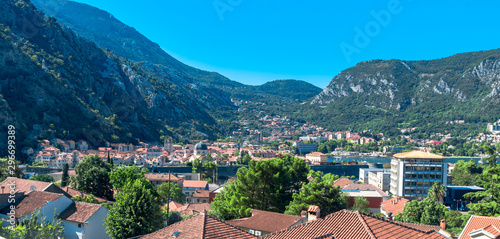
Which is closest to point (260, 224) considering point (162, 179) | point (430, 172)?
point (430, 172)

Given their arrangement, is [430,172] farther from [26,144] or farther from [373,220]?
[26,144]

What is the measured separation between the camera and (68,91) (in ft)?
308

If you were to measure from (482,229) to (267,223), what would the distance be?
723 cm

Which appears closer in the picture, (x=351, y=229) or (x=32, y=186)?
(x=351, y=229)

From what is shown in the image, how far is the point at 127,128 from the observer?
357ft

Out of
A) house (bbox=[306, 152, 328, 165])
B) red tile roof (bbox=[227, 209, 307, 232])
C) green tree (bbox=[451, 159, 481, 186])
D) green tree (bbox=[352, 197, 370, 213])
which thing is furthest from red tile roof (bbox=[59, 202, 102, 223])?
house (bbox=[306, 152, 328, 165])

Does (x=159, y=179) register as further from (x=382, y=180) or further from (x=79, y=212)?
(x=79, y=212)

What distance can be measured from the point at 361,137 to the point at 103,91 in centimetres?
13246

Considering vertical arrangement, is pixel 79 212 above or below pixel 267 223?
below

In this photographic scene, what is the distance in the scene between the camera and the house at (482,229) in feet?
37.4

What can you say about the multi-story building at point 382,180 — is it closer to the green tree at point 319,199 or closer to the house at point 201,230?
the green tree at point 319,199

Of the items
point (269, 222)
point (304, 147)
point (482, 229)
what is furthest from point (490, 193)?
point (304, 147)

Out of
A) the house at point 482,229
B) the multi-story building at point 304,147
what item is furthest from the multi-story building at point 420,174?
the multi-story building at point 304,147

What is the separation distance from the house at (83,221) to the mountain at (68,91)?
5764 centimetres
